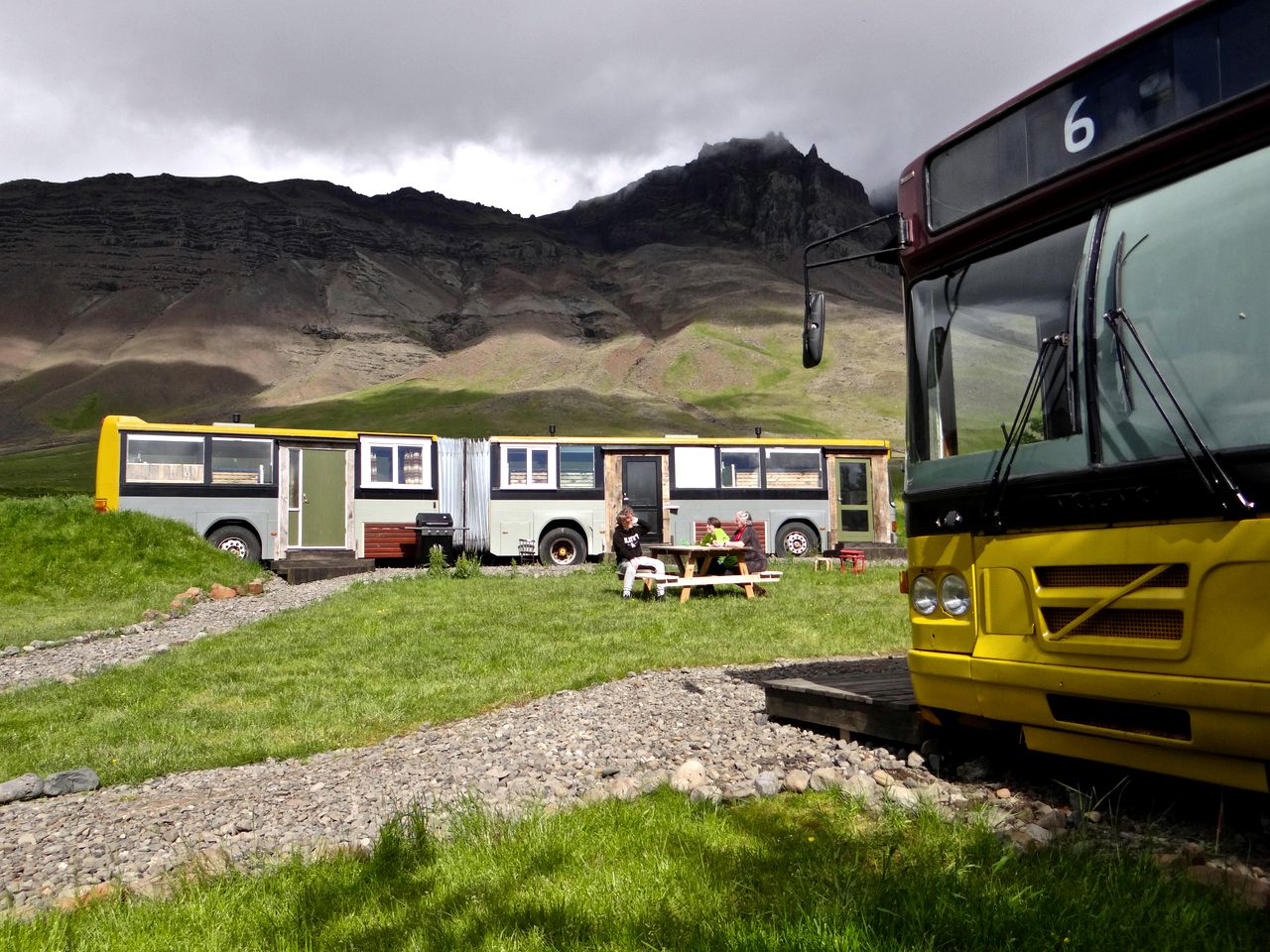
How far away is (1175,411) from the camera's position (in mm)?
4031

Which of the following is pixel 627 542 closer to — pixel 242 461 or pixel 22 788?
pixel 242 461

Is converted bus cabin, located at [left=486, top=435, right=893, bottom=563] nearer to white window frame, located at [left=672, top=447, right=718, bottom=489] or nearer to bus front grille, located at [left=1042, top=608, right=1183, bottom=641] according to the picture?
white window frame, located at [left=672, top=447, right=718, bottom=489]

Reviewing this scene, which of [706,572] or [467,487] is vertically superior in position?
[467,487]

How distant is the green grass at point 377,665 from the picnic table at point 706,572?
32cm

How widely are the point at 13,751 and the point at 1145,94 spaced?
7.92 m

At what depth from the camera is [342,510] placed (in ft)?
75.9

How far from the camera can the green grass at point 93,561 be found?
16.8 m

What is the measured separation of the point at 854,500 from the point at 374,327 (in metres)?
138

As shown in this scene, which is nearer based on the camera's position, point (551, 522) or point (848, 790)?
point (848, 790)

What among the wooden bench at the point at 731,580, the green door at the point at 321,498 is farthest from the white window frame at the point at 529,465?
the wooden bench at the point at 731,580

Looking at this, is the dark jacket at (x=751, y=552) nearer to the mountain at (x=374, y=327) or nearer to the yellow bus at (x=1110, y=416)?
the yellow bus at (x=1110, y=416)

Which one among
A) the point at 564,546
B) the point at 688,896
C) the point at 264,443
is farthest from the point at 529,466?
the point at 688,896

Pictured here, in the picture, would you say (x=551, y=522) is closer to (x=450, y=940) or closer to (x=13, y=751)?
(x=13, y=751)

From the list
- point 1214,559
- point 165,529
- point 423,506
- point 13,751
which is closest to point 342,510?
point 423,506
